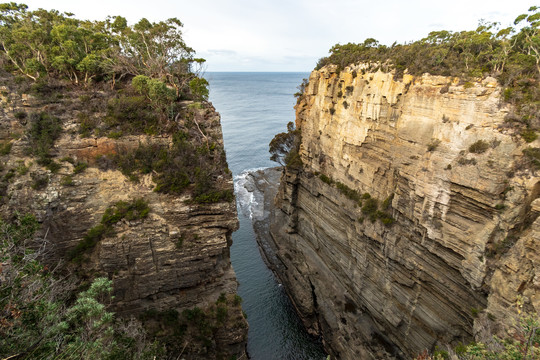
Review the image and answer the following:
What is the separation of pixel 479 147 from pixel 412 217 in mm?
6189

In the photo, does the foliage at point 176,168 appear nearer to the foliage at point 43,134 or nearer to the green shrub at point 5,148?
the foliage at point 43,134

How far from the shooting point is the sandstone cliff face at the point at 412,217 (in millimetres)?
14984

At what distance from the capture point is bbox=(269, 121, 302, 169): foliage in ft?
118

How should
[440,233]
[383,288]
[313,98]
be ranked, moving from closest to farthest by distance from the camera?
[440,233], [383,288], [313,98]

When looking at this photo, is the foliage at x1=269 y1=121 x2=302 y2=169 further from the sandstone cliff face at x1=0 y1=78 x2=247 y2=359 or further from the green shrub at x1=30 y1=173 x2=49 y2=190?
the green shrub at x1=30 y1=173 x2=49 y2=190

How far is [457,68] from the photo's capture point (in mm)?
18141

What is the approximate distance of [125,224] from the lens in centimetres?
1873

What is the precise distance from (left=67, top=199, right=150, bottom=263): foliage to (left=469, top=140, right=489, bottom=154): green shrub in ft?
66.1

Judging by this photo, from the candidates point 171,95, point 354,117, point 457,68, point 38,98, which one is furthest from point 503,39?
point 38,98

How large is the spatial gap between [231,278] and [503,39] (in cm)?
2492

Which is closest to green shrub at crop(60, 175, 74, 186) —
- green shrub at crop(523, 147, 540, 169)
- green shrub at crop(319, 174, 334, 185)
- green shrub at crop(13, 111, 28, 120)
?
green shrub at crop(13, 111, 28, 120)

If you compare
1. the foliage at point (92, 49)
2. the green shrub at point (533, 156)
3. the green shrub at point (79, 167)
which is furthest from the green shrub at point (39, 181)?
the green shrub at point (533, 156)

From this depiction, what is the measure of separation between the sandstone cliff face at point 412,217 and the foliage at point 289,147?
2.71 m

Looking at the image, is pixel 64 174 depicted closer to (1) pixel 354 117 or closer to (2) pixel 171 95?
(2) pixel 171 95
